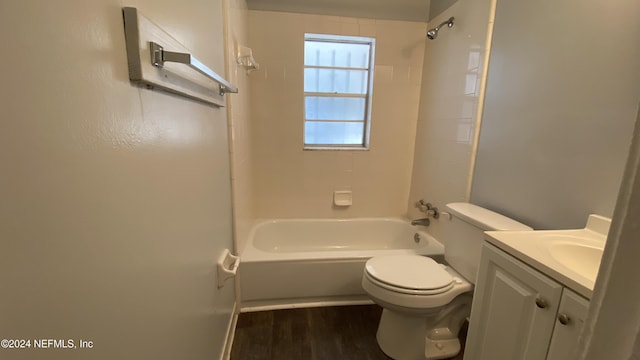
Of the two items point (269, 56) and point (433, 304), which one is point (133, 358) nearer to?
point (433, 304)

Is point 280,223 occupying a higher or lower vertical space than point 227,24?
lower

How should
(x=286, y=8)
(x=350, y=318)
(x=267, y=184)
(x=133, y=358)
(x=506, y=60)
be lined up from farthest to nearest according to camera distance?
(x=267, y=184)
(x=286, y=8)
(x=350, y=318)
(x=506, y=60)
(x=133, y=358)

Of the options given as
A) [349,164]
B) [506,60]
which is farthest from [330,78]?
[506,60]

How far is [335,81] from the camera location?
251cm

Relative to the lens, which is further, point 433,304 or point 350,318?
point 350,318

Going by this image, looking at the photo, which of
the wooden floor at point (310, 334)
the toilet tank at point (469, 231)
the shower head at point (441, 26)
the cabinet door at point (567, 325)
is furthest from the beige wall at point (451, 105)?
the cabinet door at point (567, 325)

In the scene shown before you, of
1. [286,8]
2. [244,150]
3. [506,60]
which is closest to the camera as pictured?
[506,60]

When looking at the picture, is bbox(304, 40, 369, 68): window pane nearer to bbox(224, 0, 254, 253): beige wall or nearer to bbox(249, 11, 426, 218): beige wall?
bbox(249, 11, 426, 218): beige wall

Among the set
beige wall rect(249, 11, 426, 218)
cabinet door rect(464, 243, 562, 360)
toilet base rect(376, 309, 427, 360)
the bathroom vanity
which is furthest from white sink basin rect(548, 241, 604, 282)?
beige wall rect(249, 11, 426, 218)

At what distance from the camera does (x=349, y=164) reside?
252cm

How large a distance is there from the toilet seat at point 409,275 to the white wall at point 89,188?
936 millimetres

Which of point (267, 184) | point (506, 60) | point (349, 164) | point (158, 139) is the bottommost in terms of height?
point (267, 184)

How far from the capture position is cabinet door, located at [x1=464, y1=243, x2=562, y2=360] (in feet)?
2.66

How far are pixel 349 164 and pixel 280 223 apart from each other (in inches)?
32.6
